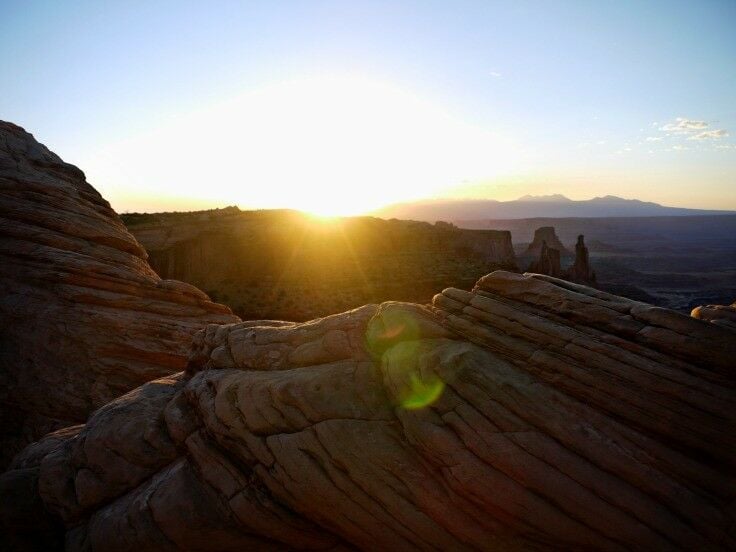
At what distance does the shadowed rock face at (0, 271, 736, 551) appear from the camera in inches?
268

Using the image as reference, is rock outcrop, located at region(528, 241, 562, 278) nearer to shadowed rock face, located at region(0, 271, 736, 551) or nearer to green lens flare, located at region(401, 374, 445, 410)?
shadowed rock face, located at region(0, 271, 736, 551)

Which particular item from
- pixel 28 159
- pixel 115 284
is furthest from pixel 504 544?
pixel 28 159

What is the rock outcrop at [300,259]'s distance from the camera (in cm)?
4094

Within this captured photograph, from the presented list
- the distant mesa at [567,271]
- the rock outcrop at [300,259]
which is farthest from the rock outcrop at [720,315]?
the distant mesa at [567,271]

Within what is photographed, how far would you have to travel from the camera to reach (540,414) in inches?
294

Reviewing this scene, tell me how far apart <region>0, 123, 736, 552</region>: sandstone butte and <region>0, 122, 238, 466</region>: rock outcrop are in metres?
5.21

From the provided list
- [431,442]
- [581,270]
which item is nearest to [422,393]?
[431,442]

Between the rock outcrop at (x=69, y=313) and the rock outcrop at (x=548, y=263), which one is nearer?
the rock outcrop at (x=69, y=313)

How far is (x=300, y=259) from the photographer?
47.2 m

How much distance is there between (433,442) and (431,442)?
40mm

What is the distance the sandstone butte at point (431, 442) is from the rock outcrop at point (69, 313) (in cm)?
521

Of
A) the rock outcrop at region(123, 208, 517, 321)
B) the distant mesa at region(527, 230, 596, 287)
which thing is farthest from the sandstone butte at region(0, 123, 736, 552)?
the distant mesa at region(527, 230, 596, 287)

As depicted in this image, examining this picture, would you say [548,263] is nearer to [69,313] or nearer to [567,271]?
[567,271]

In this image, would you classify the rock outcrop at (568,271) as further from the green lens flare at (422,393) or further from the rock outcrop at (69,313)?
the green lens flare at (422,393)
